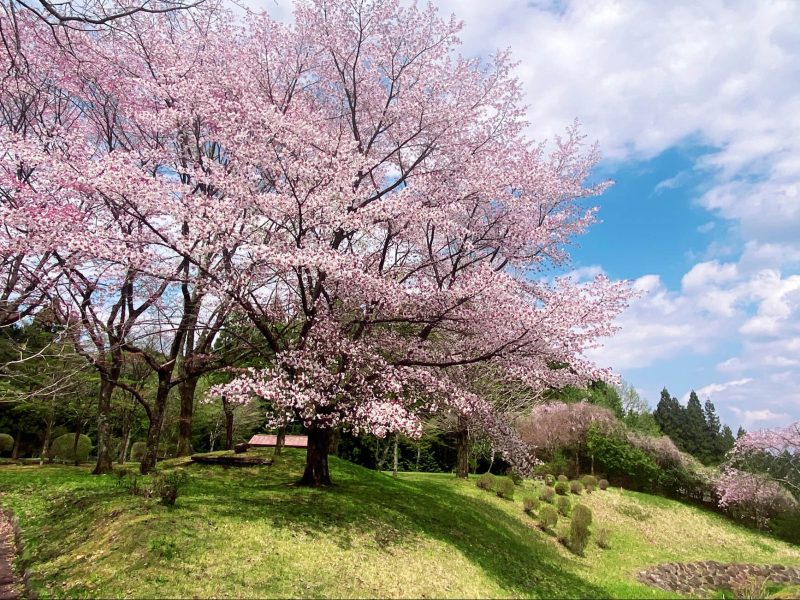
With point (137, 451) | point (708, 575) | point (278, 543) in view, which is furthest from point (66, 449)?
point (708, 575)

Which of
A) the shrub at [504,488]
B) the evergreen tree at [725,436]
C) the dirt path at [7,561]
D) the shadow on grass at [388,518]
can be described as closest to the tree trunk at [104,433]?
the shadow on grass at [388,518]

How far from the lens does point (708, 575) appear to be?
1802 centimetres

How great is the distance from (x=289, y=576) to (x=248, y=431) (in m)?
29.8

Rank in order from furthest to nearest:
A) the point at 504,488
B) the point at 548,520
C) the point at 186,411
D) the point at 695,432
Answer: the point at 695,432, the point at 504,488, the point at 548,520, the point at 186,411

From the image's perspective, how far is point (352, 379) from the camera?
11.3 meters

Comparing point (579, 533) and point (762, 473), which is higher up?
point (762, 473)

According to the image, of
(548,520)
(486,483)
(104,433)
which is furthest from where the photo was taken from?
(486,483)

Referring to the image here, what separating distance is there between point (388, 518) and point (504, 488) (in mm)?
11589

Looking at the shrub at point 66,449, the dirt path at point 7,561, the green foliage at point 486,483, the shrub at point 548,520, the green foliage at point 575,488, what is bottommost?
the shrub at point 548,520

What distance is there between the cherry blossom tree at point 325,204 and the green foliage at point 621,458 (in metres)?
19.4

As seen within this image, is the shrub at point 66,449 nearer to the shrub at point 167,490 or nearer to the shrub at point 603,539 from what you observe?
the shrub at point 167,490

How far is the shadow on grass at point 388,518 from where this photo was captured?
369 inches

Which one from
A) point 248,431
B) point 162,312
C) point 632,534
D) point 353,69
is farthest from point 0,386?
point 632,534

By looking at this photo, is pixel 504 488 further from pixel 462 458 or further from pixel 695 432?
pixel 695 432
